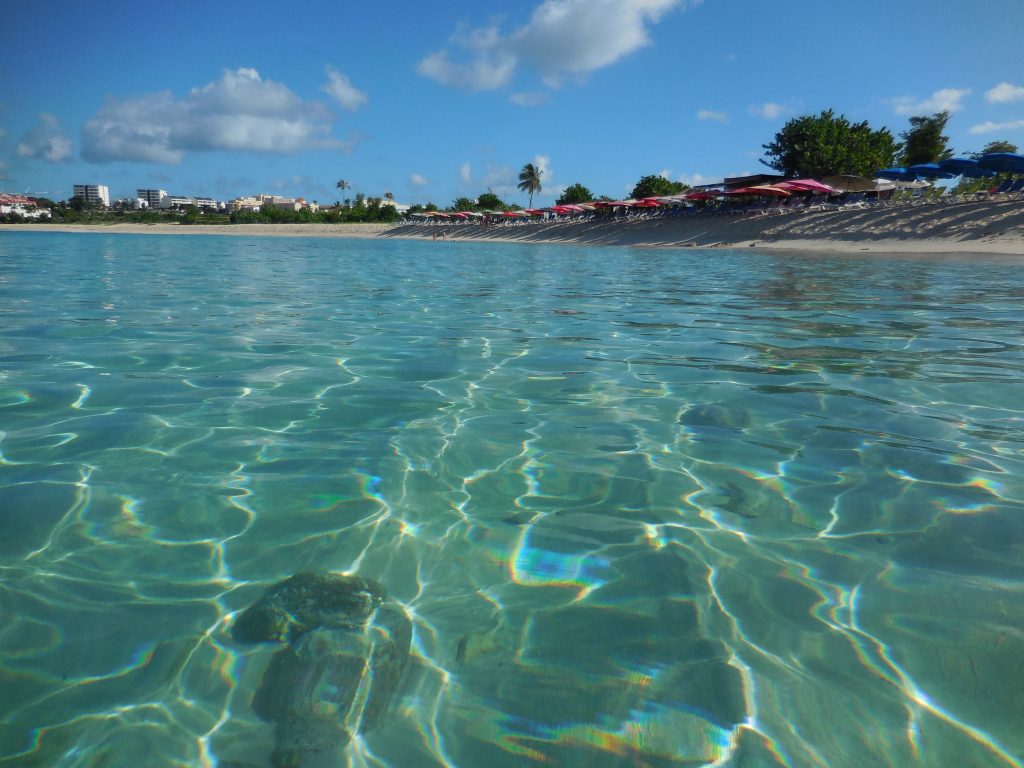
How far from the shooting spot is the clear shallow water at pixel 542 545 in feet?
5.31

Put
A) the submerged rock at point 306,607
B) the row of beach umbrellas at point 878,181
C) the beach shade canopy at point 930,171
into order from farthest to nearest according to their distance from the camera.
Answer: the beach shade canopy at point 930,171
the row of beach umbrellas at point 878,181
the submerged rock at point 306,607

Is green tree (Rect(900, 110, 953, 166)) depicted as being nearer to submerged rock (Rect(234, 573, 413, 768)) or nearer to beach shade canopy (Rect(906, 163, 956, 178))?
beach shade canopy (Rect(906, 163, 956, 178))

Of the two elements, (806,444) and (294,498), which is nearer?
(294,498)

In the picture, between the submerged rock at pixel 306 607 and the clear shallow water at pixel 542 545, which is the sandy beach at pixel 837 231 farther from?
the submerged rock at pixel 306 607

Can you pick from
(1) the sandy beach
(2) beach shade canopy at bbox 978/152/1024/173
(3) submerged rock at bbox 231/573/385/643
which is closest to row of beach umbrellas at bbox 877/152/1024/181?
(2) beach shade canopy at bbox 978/152/1024/173

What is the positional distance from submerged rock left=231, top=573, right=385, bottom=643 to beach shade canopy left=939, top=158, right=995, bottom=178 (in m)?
31.7

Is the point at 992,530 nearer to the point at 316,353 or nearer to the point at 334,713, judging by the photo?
the point at 334,713

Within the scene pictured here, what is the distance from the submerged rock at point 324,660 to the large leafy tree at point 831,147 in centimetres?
4573

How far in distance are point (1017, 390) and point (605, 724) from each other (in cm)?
444

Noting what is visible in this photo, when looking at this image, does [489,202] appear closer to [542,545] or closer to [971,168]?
[971,168]

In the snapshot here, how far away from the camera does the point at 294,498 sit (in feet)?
9.10

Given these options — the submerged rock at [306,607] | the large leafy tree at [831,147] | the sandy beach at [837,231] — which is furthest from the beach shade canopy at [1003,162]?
the submerged rock at [306,607]

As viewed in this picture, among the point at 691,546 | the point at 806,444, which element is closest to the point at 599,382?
the point at 806,444

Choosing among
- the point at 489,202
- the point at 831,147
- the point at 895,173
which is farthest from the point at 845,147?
the point at 489,202
